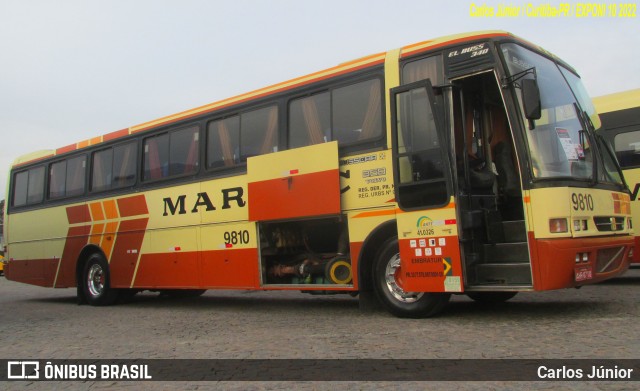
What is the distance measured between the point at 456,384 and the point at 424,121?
3696 mm

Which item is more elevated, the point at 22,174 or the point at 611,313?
the point at 22,174

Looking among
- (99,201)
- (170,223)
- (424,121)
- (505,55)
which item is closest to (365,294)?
(424,121)

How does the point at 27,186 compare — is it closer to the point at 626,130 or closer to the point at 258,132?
the point at 258,132

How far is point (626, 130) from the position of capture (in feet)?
35.1

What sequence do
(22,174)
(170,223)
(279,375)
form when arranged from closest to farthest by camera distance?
1. (279,375)
2. (170,223)
3. (22,174)

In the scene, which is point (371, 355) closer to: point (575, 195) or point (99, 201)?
point (575, 195)

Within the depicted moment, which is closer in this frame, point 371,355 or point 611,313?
point 371,355

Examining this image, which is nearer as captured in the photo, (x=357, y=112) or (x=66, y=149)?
(x=357, y=112)

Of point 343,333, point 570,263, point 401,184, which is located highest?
point 401,184

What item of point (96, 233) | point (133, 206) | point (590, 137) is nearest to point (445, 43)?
point (590, 137)

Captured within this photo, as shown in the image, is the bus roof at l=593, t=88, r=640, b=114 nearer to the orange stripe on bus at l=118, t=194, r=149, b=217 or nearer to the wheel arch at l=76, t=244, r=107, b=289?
the orange stripe on bus at l=118, t=194, r=149, b=217

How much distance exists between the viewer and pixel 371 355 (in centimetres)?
523

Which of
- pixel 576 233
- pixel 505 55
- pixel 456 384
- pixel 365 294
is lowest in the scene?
pixel 456 384

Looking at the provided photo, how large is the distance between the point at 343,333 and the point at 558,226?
270cm
